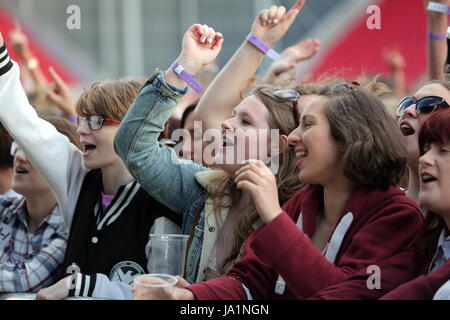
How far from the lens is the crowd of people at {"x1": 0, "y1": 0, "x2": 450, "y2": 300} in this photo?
1.83 m

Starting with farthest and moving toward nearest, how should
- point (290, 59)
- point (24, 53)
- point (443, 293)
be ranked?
point (24, 53) < point (290, 59) < point (443, 293)

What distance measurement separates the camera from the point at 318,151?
202 centimetres

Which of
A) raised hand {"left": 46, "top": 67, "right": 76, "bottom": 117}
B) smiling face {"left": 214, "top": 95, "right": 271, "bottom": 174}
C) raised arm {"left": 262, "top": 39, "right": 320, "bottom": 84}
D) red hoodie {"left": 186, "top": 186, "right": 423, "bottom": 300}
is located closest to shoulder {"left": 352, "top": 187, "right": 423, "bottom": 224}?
red hoodie {"left": 186, "top": 186, "right": 423, "bottom": 300}

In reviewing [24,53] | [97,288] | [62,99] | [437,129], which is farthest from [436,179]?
[24,53]

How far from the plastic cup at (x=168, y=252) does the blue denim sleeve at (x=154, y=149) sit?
34 centimetres

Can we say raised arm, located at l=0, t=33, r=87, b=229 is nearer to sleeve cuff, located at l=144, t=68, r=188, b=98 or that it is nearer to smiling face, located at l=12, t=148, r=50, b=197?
smiling face, located at l=12, t=148, r=50, b=197

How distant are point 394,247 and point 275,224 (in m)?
0.34

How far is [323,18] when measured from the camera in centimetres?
974

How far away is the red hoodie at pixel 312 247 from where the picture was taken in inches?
69.8

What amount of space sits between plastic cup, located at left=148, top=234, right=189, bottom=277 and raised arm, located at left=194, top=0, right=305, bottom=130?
2.94ft

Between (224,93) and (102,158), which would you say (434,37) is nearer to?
(224,93)

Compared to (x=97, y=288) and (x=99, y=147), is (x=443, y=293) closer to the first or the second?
(x=97, y=288)

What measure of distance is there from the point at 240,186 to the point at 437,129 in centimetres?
54
